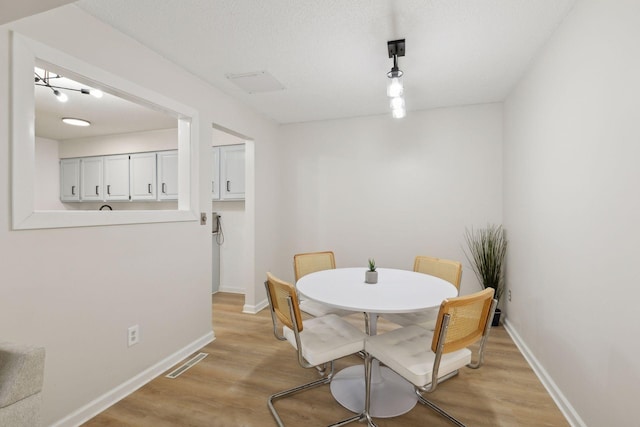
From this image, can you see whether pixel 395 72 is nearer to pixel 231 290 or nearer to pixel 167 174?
pixel 167 174

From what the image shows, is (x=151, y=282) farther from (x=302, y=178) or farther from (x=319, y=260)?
(x=302, y=178)

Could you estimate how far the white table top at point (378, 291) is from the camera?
1.70 m

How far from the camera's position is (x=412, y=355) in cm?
162

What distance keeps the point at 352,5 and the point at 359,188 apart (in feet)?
7.81

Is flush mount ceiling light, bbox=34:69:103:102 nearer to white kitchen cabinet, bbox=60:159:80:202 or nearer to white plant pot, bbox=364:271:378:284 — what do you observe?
white kitchen cabinet, bbox=60:159:80:202

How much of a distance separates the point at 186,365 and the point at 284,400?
3.18 ft

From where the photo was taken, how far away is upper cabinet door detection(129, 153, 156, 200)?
4.42 meters

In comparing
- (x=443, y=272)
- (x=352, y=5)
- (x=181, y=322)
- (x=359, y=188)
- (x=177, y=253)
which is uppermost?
(x=352, y=5)

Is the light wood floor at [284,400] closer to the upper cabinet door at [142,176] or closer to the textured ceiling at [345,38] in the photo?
the textured ceiling at [345,38]

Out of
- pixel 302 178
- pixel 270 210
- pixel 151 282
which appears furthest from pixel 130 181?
pixel 151 282

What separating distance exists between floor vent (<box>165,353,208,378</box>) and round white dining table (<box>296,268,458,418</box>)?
1187 millimetres

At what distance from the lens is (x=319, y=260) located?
115 inches

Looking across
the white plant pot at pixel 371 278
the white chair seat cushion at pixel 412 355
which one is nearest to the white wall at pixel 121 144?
the white plant pot at pixel 371 278

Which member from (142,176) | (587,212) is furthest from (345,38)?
(142,176)
